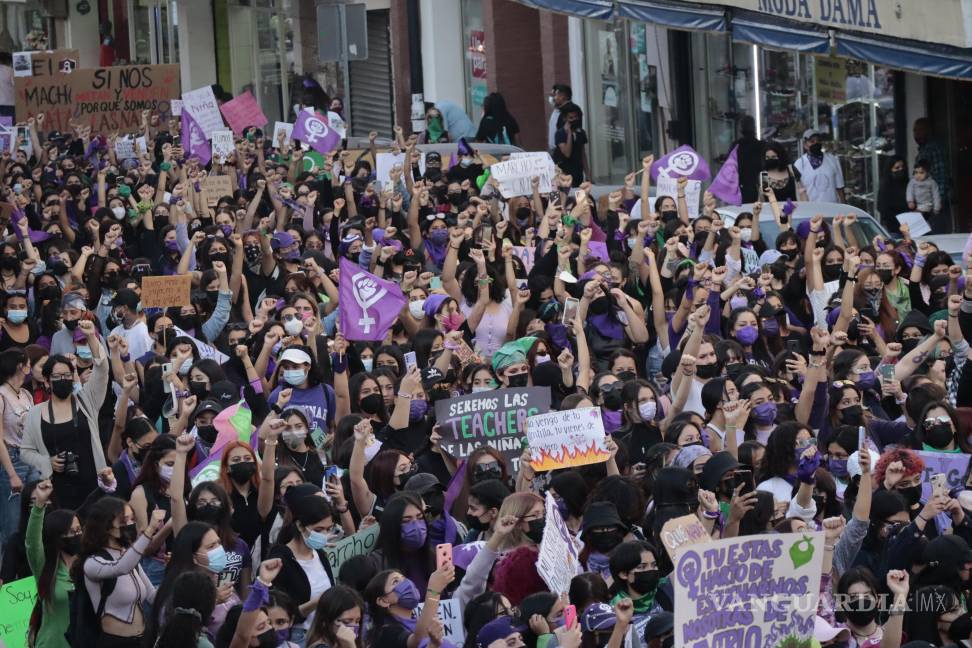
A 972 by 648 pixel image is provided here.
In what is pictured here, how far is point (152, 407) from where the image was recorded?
11.4m

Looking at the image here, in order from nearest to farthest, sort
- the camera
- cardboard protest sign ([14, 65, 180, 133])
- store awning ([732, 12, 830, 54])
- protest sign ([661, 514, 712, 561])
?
protest sign ([661, 514, 712, 561])
the camera
store awning ([732, 12, 830, 54])
cardboard protest sign ([14, 65, 180, 133])

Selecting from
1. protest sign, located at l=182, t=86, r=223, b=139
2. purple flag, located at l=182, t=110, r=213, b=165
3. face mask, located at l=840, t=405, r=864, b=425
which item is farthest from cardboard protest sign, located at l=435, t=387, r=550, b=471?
protest sign, located at l=182, t=86, r=223, b=139

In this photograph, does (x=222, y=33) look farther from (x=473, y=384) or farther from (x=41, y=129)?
(x=473, y=384)

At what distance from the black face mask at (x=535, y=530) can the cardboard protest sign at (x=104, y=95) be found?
15820 millimetres

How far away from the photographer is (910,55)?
17.0 meters

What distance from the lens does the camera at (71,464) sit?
34.7ft

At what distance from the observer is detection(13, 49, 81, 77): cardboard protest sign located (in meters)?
23.8

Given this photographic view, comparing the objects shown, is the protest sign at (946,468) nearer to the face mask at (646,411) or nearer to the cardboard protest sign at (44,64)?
the face mask at (646,411)

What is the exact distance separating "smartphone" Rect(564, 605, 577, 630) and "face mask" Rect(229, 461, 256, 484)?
256 centimetres

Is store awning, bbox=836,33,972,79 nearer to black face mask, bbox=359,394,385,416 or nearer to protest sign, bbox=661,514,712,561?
black face mask, bbox=359,394,385,416

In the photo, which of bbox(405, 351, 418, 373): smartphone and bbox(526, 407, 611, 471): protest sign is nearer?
bbox(526, 407, 611, 471): protest sign

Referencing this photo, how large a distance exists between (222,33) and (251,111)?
16755 mm

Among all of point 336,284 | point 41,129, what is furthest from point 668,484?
point 41,129

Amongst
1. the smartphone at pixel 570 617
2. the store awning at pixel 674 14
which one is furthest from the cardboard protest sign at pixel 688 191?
the smartphone at pixel 570 617
